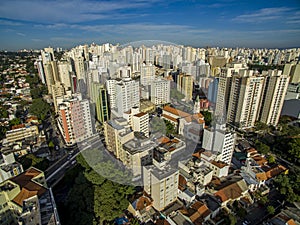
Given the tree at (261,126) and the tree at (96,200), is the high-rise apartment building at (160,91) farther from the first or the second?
the tree at (96,200)

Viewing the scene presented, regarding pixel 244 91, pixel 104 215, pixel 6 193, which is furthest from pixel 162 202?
pixel 244 91

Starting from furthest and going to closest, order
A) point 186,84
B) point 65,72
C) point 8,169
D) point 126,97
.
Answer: point 65,72 → point 186,84 → point 126,97 → point 8,169

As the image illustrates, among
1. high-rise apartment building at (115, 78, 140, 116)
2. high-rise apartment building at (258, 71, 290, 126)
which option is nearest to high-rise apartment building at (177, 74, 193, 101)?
high-rise apartment building at (258, 71, 290, 126)

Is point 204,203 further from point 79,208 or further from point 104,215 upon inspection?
point 79,208

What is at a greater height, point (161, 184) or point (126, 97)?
point (126, 97)

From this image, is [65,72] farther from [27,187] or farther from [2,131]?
[27,187]

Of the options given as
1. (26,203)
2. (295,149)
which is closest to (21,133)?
(26,203)

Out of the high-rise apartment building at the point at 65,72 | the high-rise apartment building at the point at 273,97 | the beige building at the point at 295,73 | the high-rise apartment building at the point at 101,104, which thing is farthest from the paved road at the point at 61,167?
the beige building at the point at 295,73
